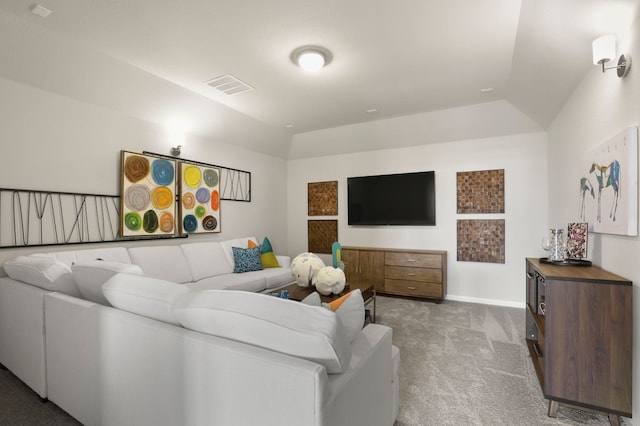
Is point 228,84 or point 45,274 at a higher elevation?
point 228,84

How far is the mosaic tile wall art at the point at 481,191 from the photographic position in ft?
14.2

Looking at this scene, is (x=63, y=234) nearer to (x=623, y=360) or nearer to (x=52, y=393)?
(x=52, y=393)

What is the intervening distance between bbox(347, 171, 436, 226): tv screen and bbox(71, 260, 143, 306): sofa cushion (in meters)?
3.88

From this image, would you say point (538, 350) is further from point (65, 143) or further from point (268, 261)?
point (65, 143)

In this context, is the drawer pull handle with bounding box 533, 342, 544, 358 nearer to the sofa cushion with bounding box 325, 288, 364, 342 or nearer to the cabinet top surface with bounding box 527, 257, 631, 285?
the cabinet top surface with bounding box 527, 257, 631, 285

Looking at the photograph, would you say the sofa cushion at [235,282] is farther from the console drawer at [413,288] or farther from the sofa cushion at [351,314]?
the sofa cushion at [351,314]

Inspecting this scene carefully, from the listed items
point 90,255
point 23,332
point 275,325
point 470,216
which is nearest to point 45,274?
point 23,332

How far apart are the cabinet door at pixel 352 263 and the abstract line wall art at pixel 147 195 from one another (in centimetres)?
250

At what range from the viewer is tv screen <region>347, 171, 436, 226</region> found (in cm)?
Answer: 477

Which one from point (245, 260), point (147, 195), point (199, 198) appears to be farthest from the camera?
point (199, 198)

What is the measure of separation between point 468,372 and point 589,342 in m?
0.87

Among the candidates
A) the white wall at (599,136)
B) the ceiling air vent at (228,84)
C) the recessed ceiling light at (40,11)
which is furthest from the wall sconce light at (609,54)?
the recessed ceiling light at (40,11)

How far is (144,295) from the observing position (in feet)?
4.65

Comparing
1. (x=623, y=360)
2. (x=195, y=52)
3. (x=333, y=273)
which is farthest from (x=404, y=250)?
(x=195, y=52)
